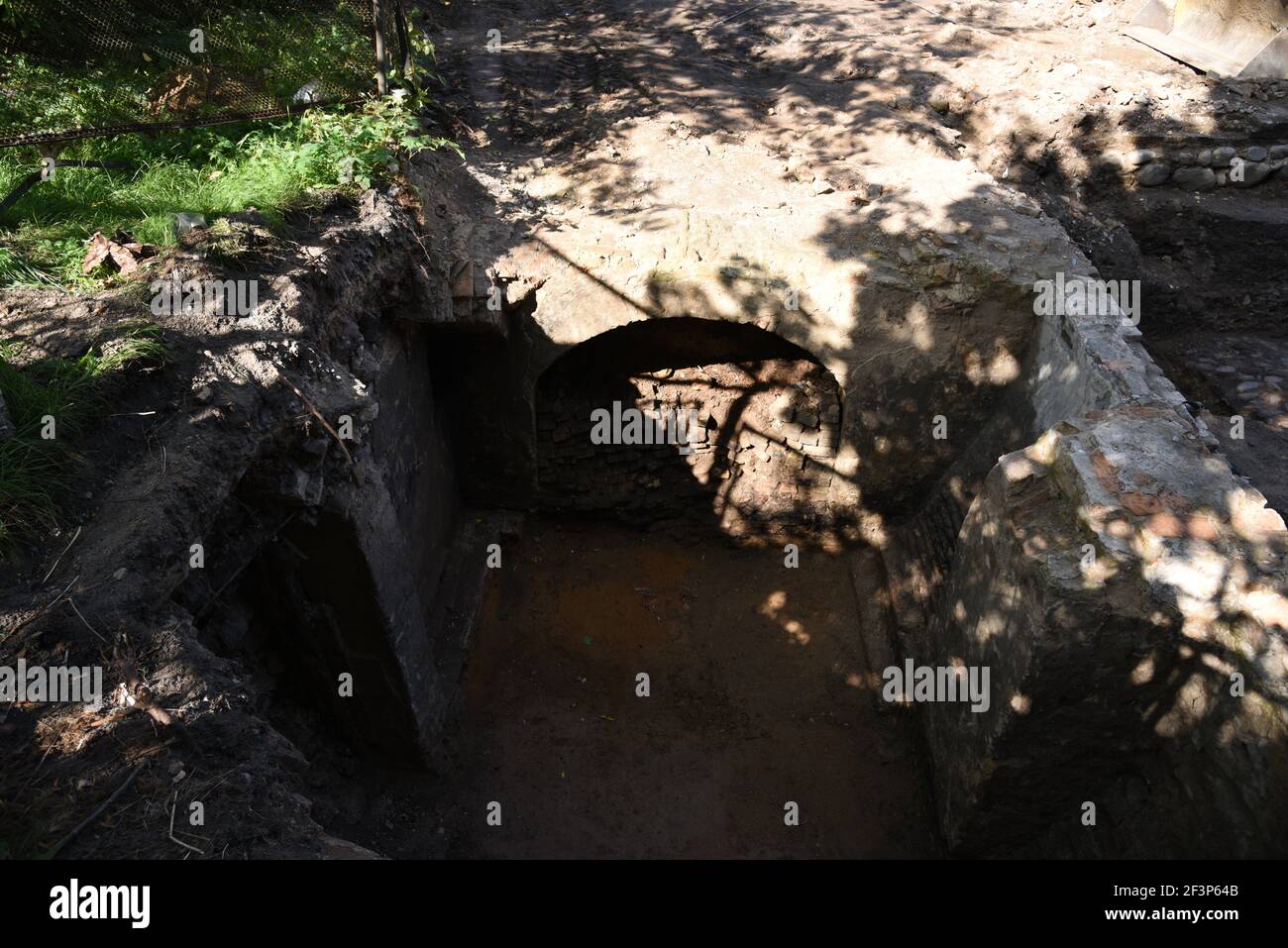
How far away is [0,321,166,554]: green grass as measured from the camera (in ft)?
9.34

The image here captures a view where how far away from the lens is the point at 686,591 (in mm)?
6969

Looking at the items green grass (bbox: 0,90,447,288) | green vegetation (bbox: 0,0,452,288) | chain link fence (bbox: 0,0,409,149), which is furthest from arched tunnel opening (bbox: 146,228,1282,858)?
chain link fence (bbox: 0,0,409,149)

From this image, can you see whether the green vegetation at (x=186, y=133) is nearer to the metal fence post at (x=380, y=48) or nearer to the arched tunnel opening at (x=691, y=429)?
the metal fence post at (x=380, y=48)

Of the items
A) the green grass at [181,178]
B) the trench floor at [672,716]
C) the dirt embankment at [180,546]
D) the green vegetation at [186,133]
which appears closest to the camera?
the dirt embankment at [180,546]

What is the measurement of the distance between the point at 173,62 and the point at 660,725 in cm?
619

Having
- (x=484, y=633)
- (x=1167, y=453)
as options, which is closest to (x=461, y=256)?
(x=484, y=633)

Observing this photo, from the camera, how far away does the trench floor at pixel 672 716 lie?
209 inches

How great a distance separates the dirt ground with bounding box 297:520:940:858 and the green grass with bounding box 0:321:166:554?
9.11 ft

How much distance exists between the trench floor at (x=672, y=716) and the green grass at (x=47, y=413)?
3256 millimetres

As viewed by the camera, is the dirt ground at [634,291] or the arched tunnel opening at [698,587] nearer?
the dirt ground at [634,291]

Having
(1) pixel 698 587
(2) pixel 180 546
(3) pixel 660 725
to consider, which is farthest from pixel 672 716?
(2) pixel 180 546

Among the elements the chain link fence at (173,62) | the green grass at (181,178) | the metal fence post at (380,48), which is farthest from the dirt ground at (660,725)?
the chain link fence at (173,62)

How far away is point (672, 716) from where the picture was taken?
6.01 m

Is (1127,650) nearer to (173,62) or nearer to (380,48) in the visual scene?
(380,48)
